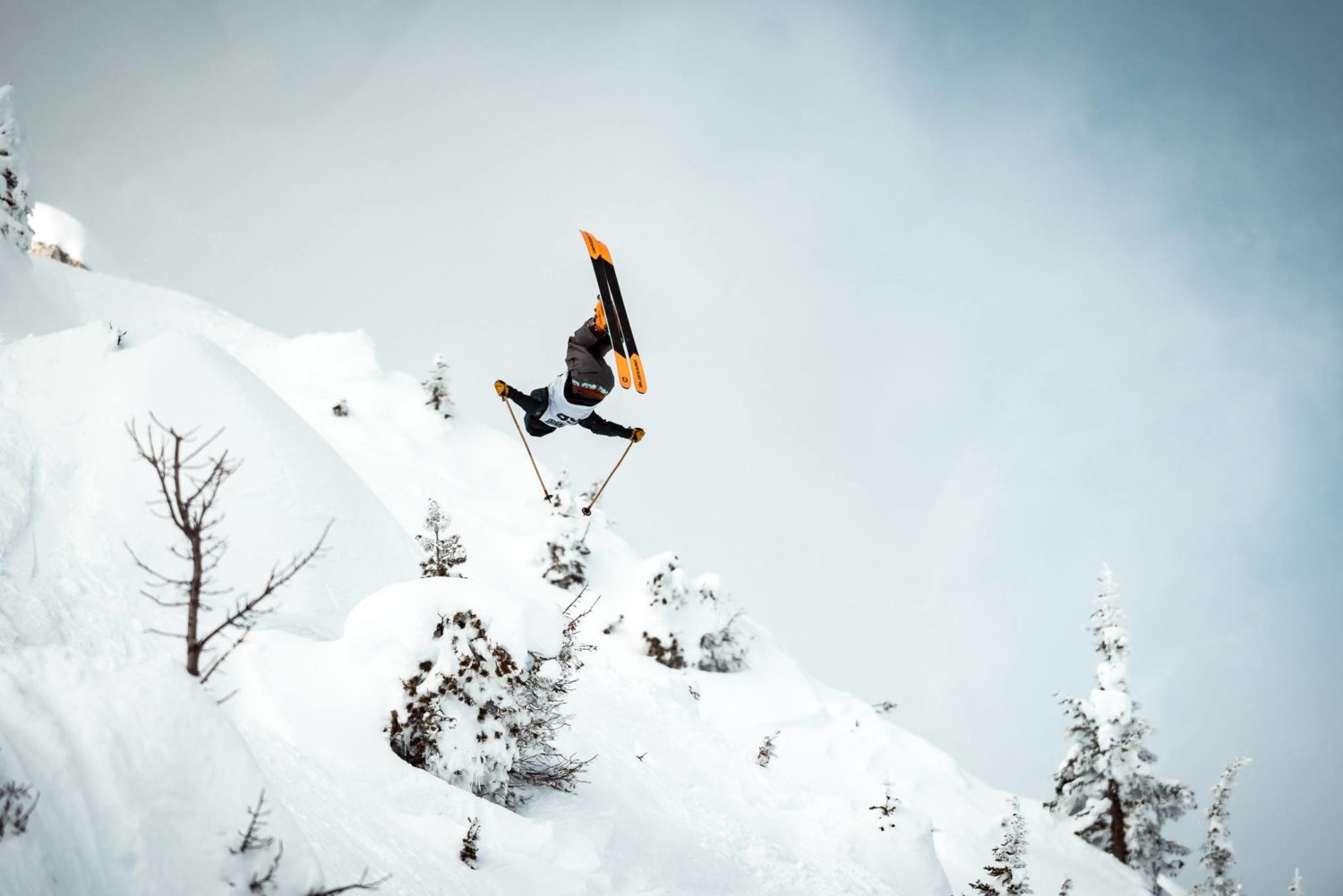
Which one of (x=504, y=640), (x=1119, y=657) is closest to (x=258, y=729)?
(x=504, y=640)

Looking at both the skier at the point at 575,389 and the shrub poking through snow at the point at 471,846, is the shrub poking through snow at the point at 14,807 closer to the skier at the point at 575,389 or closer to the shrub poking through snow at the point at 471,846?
the shrub poking through snow at the point at 471,846

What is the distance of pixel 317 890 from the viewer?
138 inches

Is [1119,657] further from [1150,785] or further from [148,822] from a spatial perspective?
[148,822]

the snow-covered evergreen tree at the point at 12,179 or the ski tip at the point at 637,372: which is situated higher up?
the snow-covered evergreen tree at the point at 12,179

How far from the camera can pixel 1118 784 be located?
2003 cm

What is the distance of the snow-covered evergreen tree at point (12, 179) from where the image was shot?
17.9m

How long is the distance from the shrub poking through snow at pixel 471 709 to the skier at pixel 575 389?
3.13 meters

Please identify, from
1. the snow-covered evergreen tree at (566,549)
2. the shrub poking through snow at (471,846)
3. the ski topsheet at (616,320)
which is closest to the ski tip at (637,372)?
the ski topsheet at (616,320)

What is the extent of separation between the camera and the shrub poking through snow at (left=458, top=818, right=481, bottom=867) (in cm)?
602

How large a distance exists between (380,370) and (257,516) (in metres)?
30.6

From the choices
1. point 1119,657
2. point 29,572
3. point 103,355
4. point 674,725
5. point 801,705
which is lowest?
point 29,572

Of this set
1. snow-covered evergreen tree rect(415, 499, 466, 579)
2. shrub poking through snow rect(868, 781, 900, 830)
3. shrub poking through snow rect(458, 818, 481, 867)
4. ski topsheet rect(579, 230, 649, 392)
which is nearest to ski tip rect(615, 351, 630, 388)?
ski topsheet rect(579, 230, 649, 392)

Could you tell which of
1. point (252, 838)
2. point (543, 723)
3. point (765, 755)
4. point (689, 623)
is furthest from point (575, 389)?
point (689, 623)

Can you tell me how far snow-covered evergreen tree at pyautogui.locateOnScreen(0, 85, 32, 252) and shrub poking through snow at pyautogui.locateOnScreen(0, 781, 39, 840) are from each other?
78.8 ft
